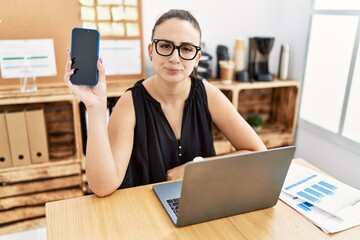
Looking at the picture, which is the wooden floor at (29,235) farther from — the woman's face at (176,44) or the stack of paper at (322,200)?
the stack of paper at (322,200)

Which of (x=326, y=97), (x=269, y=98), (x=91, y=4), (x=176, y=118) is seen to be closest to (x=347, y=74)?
(x=326, y=97)

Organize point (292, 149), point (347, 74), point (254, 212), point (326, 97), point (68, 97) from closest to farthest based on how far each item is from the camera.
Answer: point (292, 149)
point (254, 212)
point (68, 97)
point (347, 74)
point (326, 97)

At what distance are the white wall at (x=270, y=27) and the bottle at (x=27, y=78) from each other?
75 centimetres

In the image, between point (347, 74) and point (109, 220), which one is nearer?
point (109, 220)

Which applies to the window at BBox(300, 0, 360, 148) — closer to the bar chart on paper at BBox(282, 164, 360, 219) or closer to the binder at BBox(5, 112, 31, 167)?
the bar chart on paper at BBox(282, 164, 360, 219)

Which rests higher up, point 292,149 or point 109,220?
point 292,149

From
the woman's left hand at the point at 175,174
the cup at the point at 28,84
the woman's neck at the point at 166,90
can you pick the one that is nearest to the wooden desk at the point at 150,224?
the woman's left hand at the point at 175,174

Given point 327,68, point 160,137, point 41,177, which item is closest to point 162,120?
point 160,137

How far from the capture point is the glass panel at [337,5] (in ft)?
6.82

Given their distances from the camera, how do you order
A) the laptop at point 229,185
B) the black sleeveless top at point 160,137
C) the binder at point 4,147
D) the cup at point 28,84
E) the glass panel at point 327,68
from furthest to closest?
1. the glass panel at point 327,68
2. the cup at point 28,84
3. the binder at point 4,147
4. the black sleeveless top at point 160,137
5. the laptop at point 229,185

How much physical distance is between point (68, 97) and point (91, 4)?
1.97ft

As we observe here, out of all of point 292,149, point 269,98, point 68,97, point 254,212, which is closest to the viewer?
point 292,149

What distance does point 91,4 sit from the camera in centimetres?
208

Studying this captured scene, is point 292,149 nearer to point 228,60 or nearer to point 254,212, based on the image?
point 254,212
